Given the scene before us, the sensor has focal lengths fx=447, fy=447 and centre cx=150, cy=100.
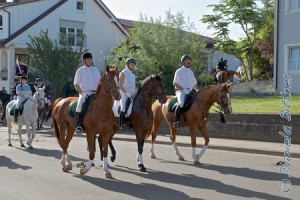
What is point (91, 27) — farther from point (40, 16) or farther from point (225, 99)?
point (225, 99)

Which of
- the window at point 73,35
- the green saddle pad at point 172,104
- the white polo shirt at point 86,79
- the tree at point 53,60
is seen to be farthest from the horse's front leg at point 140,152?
the window at point 73,35

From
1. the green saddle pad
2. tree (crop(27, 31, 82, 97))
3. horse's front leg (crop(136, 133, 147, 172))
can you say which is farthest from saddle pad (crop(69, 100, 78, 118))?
tree (crop(27, 31, 82, 97))

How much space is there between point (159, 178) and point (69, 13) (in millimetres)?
34120

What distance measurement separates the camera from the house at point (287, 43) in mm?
25719

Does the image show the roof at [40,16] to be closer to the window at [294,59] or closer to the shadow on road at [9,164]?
the window at [294,59]

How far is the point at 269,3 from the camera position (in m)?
39.5

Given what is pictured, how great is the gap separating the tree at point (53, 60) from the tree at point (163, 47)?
3.07m

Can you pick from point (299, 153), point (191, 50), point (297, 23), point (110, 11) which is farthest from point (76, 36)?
point (299, 153)

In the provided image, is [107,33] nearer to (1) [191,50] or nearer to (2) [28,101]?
(1) [191,50]

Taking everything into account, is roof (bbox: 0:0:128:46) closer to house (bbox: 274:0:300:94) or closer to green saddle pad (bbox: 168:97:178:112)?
house (bbox: 274:0:300:94)

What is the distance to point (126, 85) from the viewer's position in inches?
472

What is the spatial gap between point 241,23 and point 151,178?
3200cm

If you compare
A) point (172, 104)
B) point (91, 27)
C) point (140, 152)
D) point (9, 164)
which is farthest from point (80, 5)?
point (140, 152)

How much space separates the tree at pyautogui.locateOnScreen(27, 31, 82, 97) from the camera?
3091 cm
